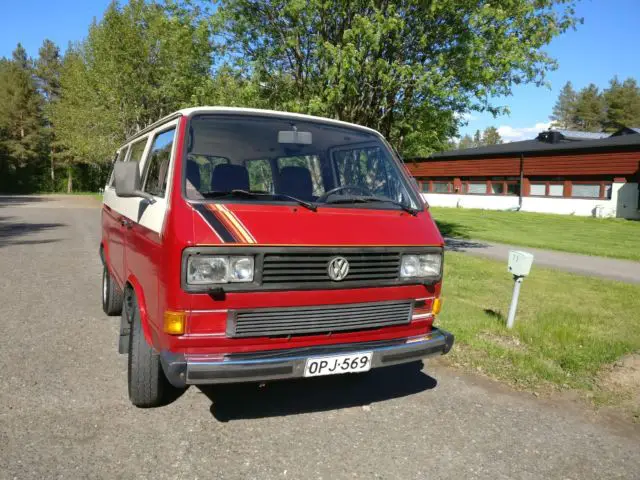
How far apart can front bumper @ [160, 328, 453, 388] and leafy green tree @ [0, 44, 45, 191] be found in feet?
191

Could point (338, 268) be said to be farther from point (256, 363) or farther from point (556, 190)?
point (556, 190)

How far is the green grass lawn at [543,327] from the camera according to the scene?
513 centimetres

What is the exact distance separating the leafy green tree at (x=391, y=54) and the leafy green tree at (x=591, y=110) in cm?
9522

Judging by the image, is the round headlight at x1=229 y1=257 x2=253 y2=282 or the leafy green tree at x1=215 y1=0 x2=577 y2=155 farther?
the leafy green tree at x1=215 y1=0 x2=577 y2=155

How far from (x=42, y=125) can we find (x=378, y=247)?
63.9 metres

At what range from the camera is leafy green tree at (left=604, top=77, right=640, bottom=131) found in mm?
83688

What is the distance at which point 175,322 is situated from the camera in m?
3.18

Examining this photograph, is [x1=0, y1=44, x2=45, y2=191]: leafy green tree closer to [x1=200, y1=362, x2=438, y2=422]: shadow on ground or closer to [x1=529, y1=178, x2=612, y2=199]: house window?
[x1=529, y1=178, x2=612, y2=199]: house window

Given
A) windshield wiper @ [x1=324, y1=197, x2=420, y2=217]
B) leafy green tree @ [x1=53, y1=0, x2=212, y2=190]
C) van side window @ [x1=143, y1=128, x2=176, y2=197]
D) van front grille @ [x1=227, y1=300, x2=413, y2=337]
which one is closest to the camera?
van front grille @ [x1=227, y1=300, x2=413, y2=337]

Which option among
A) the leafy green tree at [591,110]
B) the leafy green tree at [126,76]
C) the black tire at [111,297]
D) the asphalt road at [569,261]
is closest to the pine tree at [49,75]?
the leafy green tree at [126,76]

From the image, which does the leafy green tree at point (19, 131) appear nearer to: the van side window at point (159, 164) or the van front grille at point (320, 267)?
the van side window at point (159, 164)

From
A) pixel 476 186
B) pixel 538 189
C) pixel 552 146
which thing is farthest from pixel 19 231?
pixel 476 186

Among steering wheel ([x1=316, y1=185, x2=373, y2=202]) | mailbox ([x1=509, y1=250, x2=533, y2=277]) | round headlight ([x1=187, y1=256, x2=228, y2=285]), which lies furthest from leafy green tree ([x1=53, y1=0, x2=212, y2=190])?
round headlight ([x1=187, y1=256, x2=228, y2=285])

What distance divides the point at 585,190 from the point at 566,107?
8166 cm
